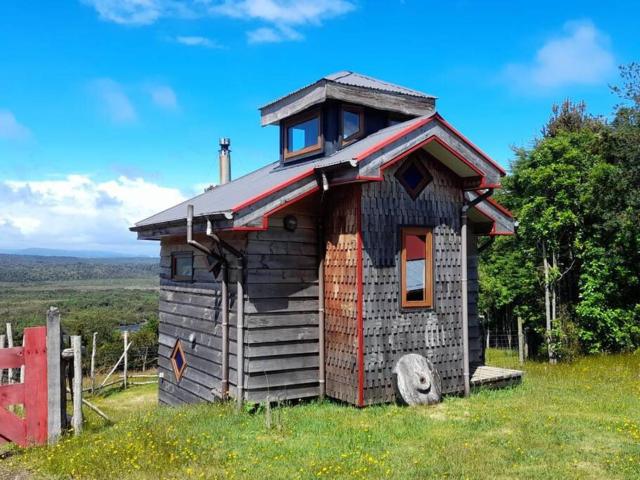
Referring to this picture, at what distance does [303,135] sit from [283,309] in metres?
4.83

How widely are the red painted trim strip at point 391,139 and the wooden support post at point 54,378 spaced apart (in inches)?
223

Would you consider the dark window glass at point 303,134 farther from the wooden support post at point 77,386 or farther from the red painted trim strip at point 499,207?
the wooden support post at point 77,386

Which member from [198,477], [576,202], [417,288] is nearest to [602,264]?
[576,202]

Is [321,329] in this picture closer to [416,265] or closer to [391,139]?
[416,265]

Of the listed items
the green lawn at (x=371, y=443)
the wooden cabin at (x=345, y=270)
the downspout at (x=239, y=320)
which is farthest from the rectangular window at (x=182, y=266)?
the green lawn at (x=371, y=443)

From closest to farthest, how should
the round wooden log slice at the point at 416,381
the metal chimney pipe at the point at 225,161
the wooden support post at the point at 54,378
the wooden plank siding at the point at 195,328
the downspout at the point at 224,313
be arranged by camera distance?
the wooden support post at the point at 54,378 → the round wooden log slice at the point at 416,381 → the downspout at the point at 224,313 → the wooden plank siding at the point at 195,328 → the metal chimney pipe at the point at 225,161

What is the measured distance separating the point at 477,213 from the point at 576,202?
12348 mm

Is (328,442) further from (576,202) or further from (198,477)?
(576,202)

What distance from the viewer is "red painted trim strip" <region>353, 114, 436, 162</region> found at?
32.2ft

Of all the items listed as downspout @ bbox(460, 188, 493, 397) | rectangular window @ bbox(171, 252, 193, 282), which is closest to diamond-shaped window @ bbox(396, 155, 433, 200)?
downspout @ bbox(460, 188, 493, 397)

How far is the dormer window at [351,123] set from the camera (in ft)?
41.9

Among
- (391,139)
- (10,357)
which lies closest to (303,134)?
(391,139)

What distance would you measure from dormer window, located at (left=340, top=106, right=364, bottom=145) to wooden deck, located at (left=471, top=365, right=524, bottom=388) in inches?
239

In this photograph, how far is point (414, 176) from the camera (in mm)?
11250
